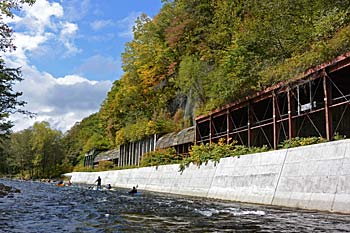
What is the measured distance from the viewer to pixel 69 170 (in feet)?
292

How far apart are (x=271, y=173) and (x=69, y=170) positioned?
77055 mm

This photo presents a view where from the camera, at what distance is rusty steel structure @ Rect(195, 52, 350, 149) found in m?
17.9

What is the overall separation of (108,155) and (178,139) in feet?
108

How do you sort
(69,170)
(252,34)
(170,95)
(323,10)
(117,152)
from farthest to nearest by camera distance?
(69,170)
(117,152)
(170,95)
(252,34)
(323,10)

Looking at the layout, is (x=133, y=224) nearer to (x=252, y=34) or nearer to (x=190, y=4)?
(x=252, y=34)

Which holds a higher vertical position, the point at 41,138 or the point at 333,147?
the point at 41,138

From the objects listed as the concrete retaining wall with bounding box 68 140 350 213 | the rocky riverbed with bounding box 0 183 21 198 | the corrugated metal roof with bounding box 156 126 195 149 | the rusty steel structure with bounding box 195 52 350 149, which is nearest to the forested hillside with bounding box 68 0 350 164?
the rusty steel structure with bounding box 195 52 350 149

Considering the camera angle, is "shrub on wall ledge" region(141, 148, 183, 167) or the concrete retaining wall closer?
the concrete retaining wall

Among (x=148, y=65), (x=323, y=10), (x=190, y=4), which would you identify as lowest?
(x=323, y=10)

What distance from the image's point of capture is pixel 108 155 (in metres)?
68.6

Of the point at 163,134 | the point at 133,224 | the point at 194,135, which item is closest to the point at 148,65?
the point at 163,134

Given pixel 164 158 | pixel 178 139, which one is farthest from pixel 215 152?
pixel 178 139

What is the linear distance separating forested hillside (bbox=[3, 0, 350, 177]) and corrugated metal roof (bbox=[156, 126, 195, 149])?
96.8 inches

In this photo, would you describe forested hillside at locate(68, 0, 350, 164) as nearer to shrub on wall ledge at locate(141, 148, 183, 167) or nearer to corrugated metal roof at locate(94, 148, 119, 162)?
corrugated metal roof at locate(94, 148, 119, 162)
